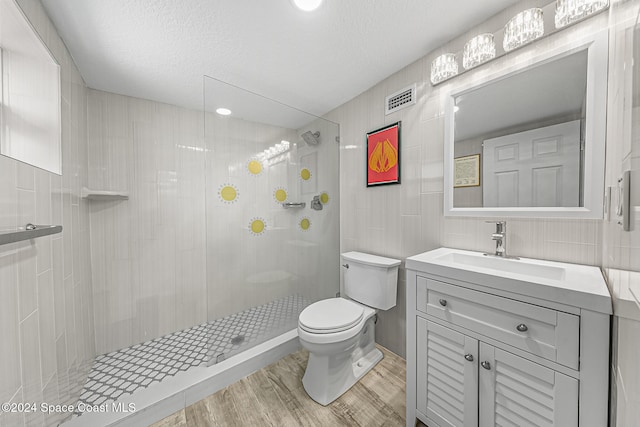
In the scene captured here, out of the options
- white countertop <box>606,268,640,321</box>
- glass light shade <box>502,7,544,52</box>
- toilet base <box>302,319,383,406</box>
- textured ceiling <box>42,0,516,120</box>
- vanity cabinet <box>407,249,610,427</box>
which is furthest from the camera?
toilet base <box>302,319,383,406</box>

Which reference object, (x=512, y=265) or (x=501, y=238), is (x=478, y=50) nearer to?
(x=501, y=238)

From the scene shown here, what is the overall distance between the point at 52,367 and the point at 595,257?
8.57 feet

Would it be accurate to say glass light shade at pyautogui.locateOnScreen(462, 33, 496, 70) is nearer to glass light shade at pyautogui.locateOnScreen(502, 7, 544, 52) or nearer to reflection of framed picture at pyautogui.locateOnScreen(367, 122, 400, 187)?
glass light shade at pyautogui.locateOnScreen(502, 7, 544, 52)

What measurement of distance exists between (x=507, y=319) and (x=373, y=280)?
2.82ft

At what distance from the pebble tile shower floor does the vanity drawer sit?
4.12ft

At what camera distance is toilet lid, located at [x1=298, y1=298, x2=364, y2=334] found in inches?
52.2

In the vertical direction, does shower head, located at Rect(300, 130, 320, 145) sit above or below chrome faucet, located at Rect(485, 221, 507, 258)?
above

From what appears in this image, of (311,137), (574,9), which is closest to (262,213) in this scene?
(311,137)

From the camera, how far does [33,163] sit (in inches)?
41.3

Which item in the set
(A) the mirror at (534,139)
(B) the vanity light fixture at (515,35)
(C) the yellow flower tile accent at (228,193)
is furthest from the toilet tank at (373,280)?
(B) the vanity light fixture at (515,35)

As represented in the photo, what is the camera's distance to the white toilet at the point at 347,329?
1330 mm

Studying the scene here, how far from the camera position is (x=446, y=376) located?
1.02 metres

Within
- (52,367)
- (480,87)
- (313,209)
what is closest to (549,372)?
(480,87)

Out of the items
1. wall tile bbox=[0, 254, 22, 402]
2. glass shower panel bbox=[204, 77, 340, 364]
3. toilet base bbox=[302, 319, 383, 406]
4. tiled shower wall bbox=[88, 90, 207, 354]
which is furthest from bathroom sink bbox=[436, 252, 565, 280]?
tiled shower wall bbox=[88, 90, 207, 354]
